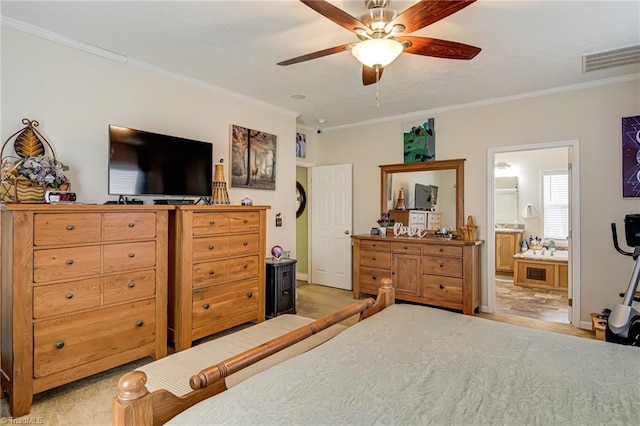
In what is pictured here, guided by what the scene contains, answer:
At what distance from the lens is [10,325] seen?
7.12 ft

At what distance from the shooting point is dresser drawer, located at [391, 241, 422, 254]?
4431mm

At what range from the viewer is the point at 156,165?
312 cm

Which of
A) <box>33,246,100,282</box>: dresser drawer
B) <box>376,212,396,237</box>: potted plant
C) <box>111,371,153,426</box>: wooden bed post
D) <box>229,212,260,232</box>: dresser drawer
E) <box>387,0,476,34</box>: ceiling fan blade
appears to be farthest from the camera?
<box>376,212,396,237</box>: potted plant

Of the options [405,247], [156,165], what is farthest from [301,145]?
[156,165]

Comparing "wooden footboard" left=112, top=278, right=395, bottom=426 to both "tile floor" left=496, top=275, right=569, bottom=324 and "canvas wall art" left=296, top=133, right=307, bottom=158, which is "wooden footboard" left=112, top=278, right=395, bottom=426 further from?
"canvas wall art" left=296, top=133, right=307, bottom=158

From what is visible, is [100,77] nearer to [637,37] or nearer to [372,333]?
[372,333]

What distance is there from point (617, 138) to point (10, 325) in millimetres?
5422

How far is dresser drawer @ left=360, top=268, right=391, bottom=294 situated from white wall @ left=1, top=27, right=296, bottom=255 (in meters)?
2.21

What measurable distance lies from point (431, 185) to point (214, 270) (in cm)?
317

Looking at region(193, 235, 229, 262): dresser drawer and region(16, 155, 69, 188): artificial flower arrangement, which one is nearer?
region(16, 155, 69, 188): artificial flower arrangement

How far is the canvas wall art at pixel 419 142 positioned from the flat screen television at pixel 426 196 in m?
0.39

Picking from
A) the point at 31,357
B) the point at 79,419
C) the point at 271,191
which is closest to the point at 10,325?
the point at 31,357

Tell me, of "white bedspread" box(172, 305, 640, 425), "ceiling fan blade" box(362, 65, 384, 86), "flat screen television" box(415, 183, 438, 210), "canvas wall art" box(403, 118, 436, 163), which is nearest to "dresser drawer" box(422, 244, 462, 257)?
"flat screen television" box(415, 183, 438, 210)

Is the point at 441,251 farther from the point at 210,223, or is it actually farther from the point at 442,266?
the point at 210,223
